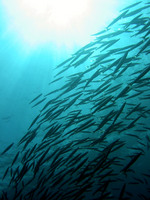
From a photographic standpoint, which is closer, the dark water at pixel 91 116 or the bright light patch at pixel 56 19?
the dark water at pixel 91 116

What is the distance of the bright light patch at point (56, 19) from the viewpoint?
12258 mm

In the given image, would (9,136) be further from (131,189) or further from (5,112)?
(131,189)

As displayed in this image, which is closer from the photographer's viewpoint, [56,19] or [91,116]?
[91,116]

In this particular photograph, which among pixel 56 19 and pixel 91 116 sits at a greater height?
pixel 56 19

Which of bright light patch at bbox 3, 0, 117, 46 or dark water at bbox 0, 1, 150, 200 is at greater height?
bright light patch at bbox 3, 0, 117, 46

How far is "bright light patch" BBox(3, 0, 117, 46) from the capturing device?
40.2 ft

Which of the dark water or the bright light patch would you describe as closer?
the dark water

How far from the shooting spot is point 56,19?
522 inches

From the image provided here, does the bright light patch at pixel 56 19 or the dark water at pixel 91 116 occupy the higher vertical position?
the bright light patch at pixel 56 19

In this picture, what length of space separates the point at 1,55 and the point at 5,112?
530 centimetres

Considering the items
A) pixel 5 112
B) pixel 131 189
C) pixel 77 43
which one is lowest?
pixel 131 189

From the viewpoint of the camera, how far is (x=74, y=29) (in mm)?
13883

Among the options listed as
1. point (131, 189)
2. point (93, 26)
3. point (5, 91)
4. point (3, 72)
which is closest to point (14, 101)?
point (5, 91)

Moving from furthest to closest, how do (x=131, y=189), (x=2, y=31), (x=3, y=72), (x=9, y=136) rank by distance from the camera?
(x=131, y=189) → (x=9, y=136) → (x=3, y=72) → (x=2, y=31)
